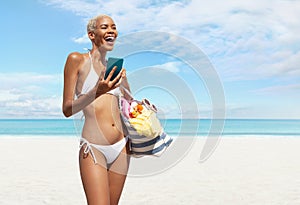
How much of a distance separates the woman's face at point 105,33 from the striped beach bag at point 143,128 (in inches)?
17.7

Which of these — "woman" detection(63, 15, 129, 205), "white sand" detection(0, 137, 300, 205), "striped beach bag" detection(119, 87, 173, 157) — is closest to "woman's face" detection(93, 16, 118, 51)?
"woman" detection(63, 15, 129, 205)

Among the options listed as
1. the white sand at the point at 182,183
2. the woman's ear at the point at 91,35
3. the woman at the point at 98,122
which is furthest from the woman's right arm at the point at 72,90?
the white sand at the point at 182,183

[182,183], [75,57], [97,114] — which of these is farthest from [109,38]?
[182,183]

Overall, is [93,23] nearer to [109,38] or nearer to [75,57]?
[109,38]

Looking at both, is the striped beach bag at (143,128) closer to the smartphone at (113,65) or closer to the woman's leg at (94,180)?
the woman's leg at (94,180)

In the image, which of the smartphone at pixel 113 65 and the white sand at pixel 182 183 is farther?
the white sand at pixel 182 183

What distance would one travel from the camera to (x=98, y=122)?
3322 mm

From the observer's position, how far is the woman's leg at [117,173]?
3.45 metres

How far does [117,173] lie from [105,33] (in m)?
1.19

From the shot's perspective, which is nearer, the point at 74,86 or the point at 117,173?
the point at 74,86

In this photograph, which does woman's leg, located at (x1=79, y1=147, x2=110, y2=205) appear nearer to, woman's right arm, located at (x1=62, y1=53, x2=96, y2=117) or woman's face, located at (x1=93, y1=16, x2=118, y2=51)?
woman's right arm, located at (x1=62, y1=53, x2=96, y2=117)

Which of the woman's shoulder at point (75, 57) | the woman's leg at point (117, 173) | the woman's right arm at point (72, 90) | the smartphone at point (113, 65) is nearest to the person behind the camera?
the smartphone at point (113, 65)

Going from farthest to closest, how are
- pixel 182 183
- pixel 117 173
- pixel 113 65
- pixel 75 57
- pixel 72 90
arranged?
pixel 182 183 < pixel 117 173 < pixel 75 57 < pixel 72 90 < pixel 113 65

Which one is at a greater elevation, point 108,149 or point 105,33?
point 105,33
